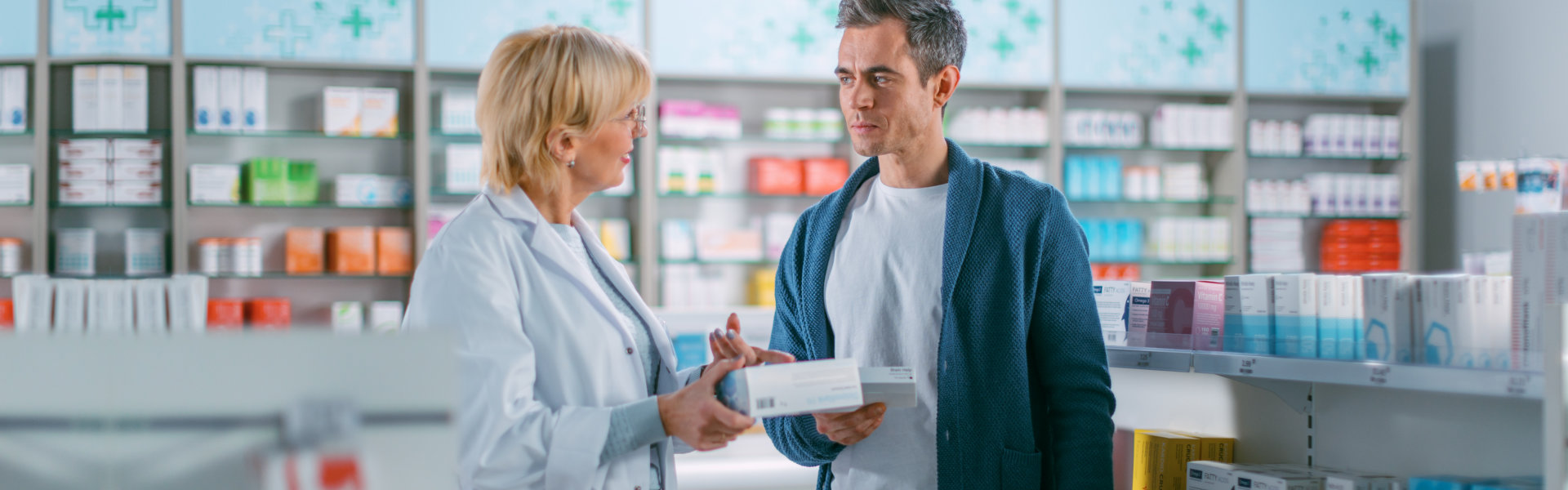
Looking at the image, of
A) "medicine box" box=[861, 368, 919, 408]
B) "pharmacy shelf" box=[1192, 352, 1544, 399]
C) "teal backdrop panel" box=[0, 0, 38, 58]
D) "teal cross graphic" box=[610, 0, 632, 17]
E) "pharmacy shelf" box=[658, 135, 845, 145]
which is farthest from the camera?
"pharmacy shelf" box=[658, 135, 845, 145]

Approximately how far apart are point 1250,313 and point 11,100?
5.43 metres

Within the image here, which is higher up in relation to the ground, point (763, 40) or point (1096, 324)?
point (763, 40)

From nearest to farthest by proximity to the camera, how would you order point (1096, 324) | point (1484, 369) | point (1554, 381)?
point (1554, 381)
point (1484, 369)
point (1096, 324)

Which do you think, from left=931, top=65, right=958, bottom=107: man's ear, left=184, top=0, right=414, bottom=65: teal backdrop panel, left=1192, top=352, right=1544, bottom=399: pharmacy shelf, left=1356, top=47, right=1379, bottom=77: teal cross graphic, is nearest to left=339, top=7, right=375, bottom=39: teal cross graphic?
left=184, top=0, right=414, bottom=65: teal backdrop panel

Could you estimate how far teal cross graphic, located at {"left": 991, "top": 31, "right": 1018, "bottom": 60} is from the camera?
563 centimetres

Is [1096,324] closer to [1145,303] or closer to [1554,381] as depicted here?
[1145,303]

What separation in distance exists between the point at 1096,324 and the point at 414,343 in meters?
1.24

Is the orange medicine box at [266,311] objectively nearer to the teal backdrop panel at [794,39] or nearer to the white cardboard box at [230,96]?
the white cardboard box at [230,96]

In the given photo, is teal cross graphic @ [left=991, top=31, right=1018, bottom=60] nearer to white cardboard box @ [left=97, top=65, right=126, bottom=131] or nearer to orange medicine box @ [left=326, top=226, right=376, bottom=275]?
orange medicine box @ [left=326, top=226, right=376, bottom=275]

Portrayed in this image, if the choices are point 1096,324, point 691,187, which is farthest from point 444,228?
point 691,187

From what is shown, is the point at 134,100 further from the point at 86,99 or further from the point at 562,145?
the point at 562,145

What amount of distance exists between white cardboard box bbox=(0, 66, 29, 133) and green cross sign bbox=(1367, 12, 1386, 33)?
6.88 metres

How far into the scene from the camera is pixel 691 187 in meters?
5.45

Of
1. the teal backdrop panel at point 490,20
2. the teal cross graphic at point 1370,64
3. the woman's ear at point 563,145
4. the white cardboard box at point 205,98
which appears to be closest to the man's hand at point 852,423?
the woman's ear at point 563,145
